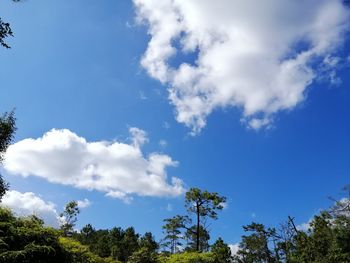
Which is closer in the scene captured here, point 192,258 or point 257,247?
point 192,258

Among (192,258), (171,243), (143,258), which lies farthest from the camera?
(171,243)

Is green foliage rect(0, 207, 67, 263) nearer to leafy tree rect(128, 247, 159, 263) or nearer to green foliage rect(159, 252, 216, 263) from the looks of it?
green foliage rect(159, 252, 216, 263)

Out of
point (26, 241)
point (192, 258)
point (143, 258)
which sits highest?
point (143, 258)

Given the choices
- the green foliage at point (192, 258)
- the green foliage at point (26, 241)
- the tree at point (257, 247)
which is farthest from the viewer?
the tree at point (257, 247)

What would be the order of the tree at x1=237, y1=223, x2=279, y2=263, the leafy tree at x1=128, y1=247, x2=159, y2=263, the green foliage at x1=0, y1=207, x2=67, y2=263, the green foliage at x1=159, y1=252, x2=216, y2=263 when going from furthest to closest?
the tree at x1=237, y1=223, x2=279, y2=263 → the leafy tree at x1=128, y1=247, x2=159, y2=263 → the green foliage at x1=159, y1=252, x2=216, y2=263 → the green foliage at x1=0, y1=207, x2=67, y2=263

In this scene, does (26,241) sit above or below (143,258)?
below

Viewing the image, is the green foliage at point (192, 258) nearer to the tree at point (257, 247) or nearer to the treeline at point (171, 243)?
the treeline at point (171, 243)

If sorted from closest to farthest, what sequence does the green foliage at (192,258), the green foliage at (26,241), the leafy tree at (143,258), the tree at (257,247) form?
1. the green foliage at (26,241)
2. the green foliage at (192,258)
3. the leafy tree at (143,258)
4. the tree at (257,247)

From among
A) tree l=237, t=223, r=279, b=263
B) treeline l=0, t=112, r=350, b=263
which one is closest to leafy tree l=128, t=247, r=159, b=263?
treeline l=0, t=112, r=350, b=263

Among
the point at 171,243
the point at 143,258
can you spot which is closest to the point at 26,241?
the point at 143,258

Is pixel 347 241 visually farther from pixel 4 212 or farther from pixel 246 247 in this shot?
pixel 246 247

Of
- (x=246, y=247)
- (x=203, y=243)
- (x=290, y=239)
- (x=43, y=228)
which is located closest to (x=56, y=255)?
(x=43, y=228)

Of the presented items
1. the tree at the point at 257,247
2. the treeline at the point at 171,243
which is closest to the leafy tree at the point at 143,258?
the treeline at the point at 171,243

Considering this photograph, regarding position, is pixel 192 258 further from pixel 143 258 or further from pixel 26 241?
pixel 26 241
